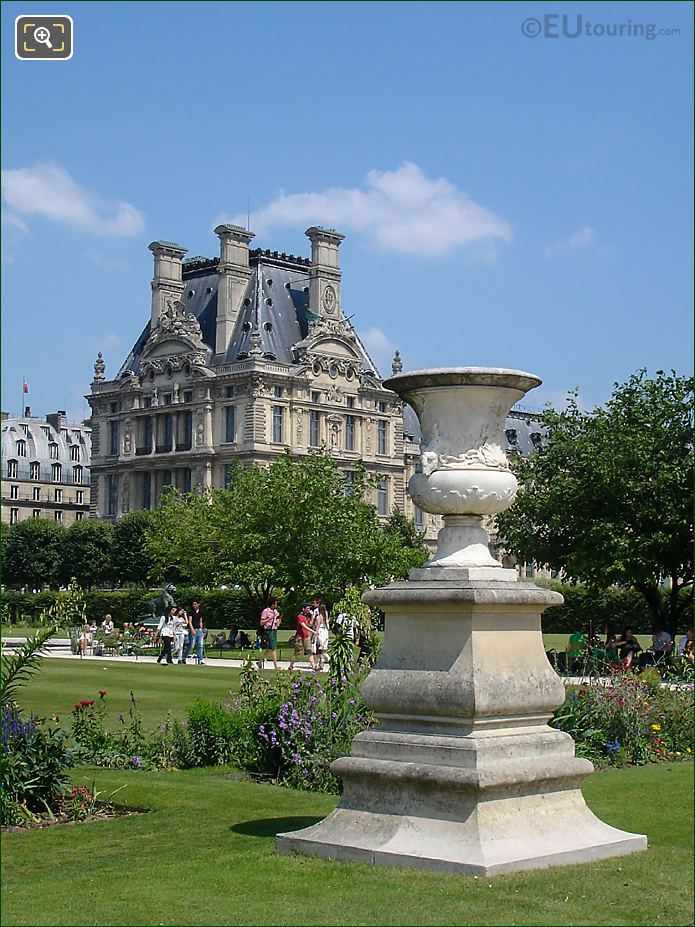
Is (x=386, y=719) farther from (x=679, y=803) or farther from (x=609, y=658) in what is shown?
(x=609, y=658)

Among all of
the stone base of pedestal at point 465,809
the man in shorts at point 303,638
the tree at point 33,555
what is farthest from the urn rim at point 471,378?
the tree at point 33,555

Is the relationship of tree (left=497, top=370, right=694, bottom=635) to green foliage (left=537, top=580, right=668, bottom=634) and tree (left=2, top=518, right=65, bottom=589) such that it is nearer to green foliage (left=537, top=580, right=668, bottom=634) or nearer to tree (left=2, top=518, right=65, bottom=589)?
green foliage (left=537, top=580, right=668, bottom=634)

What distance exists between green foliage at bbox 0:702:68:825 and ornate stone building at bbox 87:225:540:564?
85.5 metres

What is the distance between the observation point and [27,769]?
10.8 meters

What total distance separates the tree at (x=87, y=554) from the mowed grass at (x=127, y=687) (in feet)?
185

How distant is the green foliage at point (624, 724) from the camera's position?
47.5 feet

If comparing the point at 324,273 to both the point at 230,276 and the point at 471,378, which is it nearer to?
the point at 230,276

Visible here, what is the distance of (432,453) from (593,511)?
75.5 feet

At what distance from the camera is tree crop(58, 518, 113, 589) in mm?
89500

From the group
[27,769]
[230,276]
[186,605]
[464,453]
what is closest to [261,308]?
[230,276]

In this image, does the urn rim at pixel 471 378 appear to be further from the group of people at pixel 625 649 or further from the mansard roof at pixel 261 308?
the mansard roof at pixel 261 308

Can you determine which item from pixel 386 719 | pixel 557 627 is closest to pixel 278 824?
pixel 386 719

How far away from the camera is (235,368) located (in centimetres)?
9850

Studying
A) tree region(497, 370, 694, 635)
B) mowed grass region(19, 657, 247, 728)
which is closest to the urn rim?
mowed grass region(19, 657, 247, 728)
